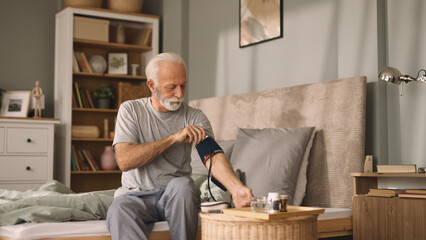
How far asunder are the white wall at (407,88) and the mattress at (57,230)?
1.58 meters

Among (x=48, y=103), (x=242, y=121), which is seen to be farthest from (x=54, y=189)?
(x=48, y=103)

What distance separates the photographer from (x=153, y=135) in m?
2.56

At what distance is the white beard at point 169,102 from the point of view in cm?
254

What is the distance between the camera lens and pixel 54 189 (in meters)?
3.40

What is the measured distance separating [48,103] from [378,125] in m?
3.77

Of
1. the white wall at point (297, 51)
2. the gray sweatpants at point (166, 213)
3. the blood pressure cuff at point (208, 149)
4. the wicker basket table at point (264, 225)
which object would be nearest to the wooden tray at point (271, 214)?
the wicker basket table at point (264, 225)

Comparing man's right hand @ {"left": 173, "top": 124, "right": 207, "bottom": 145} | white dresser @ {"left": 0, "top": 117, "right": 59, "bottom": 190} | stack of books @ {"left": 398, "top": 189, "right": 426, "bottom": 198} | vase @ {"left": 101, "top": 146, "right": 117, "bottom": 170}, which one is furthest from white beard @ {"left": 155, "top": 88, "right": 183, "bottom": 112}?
vase @ {"left": 101, "top": 146, "right": 117, "bottom": 170}

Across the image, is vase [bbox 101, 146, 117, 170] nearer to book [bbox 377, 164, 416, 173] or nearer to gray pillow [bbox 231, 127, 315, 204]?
gray pillow [bbox 231, 127, 315, 204]

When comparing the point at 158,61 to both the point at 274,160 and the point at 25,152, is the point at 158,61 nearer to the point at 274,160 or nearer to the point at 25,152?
the point at 274,160

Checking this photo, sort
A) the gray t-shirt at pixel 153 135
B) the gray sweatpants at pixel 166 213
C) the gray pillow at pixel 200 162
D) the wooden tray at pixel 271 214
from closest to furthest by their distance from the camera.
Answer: the wooden tray at pixel 271 214 → the gray sweatpants at pixel 166 213 → the gray t-shirt at pixel 153 135 → the gray pillow at pixel 200 162

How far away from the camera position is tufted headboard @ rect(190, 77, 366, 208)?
329cm

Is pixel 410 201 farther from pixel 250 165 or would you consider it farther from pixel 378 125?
pixel 250 165

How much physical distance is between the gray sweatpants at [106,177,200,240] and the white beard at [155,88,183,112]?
0.38 metres

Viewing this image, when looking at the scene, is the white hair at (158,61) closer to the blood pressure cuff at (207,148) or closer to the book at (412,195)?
the blood pressure cuff at (207,148)
